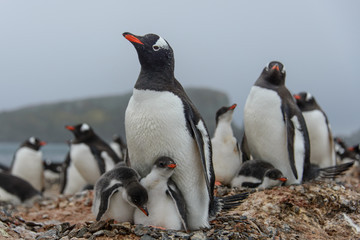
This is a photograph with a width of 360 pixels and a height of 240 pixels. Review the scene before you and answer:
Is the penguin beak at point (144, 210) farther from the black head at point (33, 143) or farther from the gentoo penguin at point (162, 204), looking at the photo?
the black head at point (33, 143)

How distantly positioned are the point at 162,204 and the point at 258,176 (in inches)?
71.0

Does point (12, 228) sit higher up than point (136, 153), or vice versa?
point (136, 153)

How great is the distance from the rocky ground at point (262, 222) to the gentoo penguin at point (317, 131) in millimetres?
1635

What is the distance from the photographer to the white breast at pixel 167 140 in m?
3.42

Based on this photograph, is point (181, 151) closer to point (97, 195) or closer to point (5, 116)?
point (97, 195)

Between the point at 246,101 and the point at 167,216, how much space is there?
2.28 m

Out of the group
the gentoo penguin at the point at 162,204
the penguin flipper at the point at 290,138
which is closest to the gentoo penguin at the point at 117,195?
the gentoo penguin at the point at 162,204

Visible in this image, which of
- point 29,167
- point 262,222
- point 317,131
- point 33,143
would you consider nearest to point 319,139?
point 317,131

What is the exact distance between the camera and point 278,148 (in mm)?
5113

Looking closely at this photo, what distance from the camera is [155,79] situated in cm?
353

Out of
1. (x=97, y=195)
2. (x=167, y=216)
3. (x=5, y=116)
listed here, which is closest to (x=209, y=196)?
(x=167, y=216)

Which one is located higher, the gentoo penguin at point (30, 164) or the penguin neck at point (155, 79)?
the penguin neck at point (155, 79)

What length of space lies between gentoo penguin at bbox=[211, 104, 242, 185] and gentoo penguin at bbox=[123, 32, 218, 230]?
1.62 metres

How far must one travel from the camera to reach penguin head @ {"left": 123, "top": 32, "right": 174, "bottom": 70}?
3500mm
